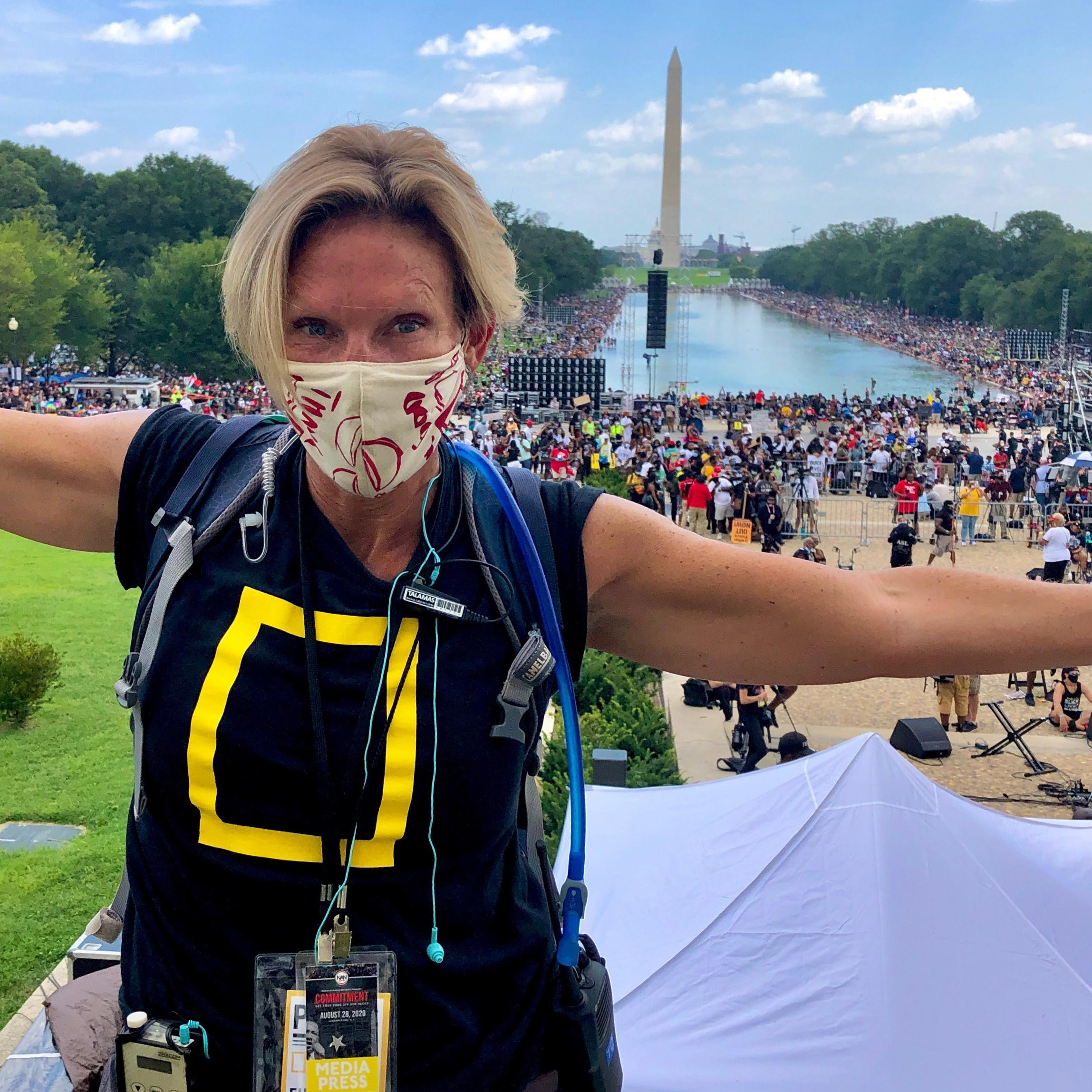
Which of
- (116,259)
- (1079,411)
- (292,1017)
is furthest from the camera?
(116,259)

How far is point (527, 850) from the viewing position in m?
1.55

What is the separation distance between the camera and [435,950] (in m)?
1.37

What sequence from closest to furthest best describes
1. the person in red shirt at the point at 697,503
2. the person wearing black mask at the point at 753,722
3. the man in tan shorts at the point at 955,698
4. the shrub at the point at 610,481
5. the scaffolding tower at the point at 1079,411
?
the person wearing black mask at the point at 753,722 < the man in tan shorts at the point at 955,698 < the person in red shirt at the point at 697,503 < the shrub at the point at 610,481 < the scaffolding tower at the point at 1079,411

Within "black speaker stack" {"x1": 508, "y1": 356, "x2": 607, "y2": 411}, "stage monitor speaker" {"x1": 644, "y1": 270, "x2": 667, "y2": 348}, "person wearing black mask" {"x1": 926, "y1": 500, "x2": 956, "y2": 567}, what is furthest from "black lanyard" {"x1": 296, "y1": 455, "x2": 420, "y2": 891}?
"stage monitor speaker" {"x1": 644, "y1": 270, "x2": 667, "y2": 348}

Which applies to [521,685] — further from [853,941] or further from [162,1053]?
[853,941]

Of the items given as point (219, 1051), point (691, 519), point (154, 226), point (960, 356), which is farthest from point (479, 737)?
point (960, 356)

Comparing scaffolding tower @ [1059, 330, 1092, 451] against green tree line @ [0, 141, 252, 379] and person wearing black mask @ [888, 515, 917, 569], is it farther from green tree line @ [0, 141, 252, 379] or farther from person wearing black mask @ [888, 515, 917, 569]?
green tree line @ [0, 141, 252, 379]

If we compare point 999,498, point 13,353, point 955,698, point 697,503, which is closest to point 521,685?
point 955,698

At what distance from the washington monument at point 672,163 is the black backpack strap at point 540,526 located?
8096cm

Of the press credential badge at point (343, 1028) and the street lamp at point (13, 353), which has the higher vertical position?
the street lamp at point (13, 353)

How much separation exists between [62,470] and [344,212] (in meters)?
0.53

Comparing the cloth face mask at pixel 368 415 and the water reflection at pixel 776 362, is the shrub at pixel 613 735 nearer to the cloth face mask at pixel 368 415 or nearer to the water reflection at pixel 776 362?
the cloth face mask at pixel 368 415

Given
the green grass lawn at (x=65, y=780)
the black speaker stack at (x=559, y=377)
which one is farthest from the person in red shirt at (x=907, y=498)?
the black speaker stack at (x=559, y=377)

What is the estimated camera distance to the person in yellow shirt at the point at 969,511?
70.8 feet
